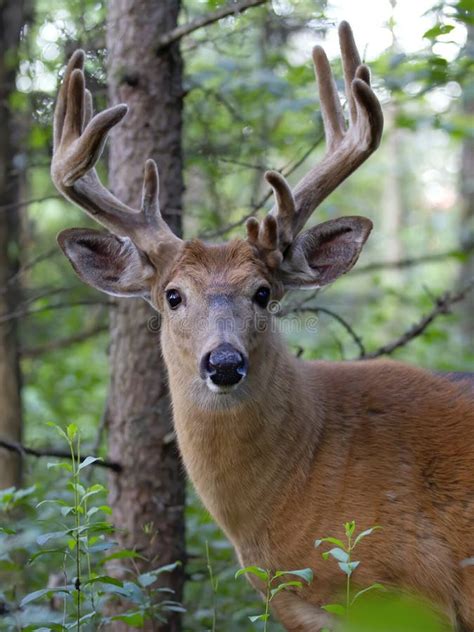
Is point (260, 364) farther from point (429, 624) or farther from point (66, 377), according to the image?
point (66, 377)

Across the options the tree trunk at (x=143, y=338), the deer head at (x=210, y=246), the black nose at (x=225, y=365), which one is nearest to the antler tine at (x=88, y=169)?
the deer head at (x=210, y=246)

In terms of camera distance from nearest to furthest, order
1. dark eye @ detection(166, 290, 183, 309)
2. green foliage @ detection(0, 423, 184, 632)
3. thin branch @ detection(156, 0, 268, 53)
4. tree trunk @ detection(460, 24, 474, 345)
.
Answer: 1. green foliage @ detection(0, 423, 184, 632)
2. dark eye @ detection(166, 290, 183, 309)
3. thin branch @ detection(156, 0, 268, 53)
4. tree trunk @ detection(460, 24, 474, 345)

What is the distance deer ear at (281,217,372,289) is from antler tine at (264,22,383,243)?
0.40ft

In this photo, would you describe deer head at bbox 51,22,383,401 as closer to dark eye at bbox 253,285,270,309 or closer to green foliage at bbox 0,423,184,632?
dark eye at bbox 253,285,270,309

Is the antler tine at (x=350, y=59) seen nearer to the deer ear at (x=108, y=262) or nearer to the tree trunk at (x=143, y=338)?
the tree trunk at (x=143, y=338)

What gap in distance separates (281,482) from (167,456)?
4.31 feet

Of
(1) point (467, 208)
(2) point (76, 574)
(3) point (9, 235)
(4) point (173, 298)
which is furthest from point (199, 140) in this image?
(1) point (467, 208)

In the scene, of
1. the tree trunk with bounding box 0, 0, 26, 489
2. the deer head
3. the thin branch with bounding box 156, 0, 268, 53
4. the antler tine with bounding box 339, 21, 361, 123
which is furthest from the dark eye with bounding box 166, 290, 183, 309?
the tree trunk with bounding box 0, 0, 26, 489

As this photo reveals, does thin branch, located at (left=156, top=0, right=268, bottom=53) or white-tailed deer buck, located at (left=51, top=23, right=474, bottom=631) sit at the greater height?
thin branch, located at (left=156, top=0, right=268, bottom=53)

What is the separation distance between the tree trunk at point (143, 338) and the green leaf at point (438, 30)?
1.70m

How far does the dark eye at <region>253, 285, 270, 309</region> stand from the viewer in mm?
4879

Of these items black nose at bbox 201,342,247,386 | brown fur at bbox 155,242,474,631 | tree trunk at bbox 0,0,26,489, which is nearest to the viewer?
black nose at bbox 201,342,247,386

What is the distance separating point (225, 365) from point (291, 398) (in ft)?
2.69

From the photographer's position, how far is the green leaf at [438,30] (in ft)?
19.1
